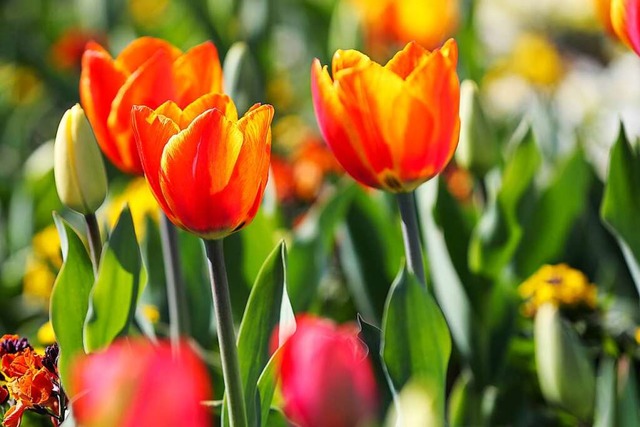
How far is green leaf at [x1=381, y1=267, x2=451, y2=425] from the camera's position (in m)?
0.80

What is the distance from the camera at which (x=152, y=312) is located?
1.21m

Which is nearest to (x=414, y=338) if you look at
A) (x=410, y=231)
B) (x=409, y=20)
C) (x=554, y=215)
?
(x=410, y=231)

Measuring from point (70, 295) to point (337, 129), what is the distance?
0.27m

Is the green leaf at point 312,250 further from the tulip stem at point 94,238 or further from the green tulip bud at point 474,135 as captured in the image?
the tulip stem at point 94,238

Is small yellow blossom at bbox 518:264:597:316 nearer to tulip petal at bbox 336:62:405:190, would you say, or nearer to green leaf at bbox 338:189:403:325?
green leaf at bbox 338:189:403:325

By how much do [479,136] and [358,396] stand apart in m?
0.62

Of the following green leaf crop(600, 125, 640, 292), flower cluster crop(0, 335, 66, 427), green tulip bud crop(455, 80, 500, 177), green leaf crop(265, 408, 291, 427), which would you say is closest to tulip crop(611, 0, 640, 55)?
green leaf crop(600, 125, 640, 292)

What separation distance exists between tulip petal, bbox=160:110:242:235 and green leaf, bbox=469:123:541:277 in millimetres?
515

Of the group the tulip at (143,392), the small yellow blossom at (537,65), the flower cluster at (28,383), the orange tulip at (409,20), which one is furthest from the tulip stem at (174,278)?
the small yellow blossom at (537,65)

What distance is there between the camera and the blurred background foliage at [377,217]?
1181 millimetres

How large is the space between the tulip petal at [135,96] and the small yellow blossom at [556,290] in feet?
1.66

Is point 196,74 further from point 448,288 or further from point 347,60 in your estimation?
point 448,288

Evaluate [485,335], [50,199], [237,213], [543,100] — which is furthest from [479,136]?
[50,199]

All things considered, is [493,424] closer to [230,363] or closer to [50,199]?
[230,363]
